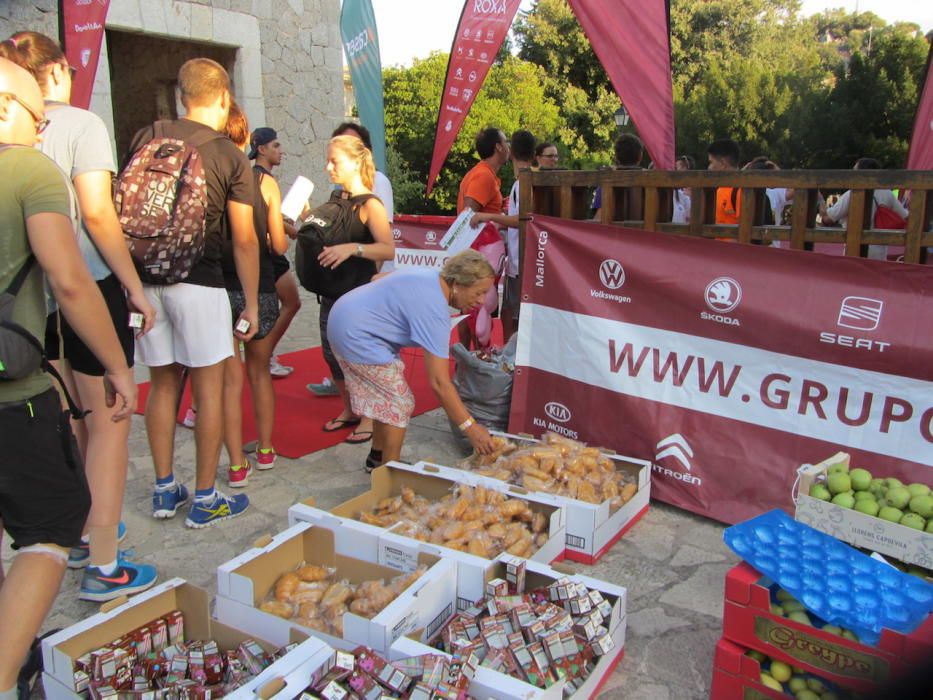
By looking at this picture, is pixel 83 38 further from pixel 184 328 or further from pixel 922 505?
pixel 922 505

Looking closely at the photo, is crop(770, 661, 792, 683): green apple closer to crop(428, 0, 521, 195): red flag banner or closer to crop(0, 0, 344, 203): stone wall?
crop(428, 0, 521, 195): red flag banner

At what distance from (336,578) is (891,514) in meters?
2.00

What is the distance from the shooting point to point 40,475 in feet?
7.17

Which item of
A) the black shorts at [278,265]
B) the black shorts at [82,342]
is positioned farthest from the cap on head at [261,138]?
the black shorts at [82,342]

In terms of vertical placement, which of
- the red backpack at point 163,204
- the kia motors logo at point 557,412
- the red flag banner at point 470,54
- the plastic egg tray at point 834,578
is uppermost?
the red flag banner at point 470,54

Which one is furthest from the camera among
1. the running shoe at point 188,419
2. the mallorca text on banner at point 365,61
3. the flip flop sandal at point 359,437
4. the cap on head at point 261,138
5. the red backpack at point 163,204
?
the mallorca text on banner at point 365,61

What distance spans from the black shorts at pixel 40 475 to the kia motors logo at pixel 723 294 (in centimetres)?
280

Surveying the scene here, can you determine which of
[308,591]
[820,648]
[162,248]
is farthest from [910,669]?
[162,248]

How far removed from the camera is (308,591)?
2818 millimetres

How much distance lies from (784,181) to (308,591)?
277cm

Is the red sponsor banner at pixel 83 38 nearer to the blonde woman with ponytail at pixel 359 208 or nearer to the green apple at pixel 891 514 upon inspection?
the blonde woman with ponytail at pixel 359 208

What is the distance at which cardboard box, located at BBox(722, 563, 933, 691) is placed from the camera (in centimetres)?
204

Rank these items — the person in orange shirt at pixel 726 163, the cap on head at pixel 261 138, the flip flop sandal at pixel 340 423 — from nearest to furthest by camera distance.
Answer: the cap on head at pixel 261 138
the flip flop sandal at pixel 340 423
the person in orange shirt at pixel 726 163

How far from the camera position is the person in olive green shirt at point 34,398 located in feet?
6.86
